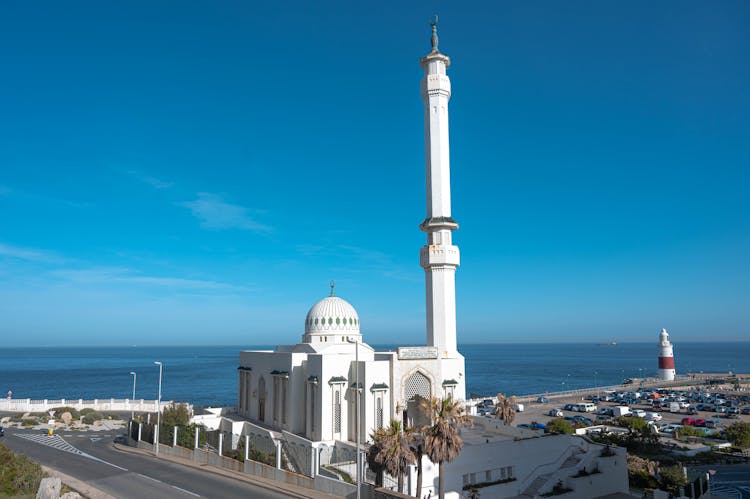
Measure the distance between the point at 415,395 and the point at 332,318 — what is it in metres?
9.50

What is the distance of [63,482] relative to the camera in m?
24.4

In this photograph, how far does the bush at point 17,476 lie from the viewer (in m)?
22.2

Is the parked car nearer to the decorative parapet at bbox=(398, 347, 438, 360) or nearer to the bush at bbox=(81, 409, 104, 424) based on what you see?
the decorative parapet at bbox=(398, 347, 438, 360)

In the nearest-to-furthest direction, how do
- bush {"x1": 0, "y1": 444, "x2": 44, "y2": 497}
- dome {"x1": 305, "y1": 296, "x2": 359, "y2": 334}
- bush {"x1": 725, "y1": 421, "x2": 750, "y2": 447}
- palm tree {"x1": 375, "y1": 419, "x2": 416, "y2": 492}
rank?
bush {"x1": 0, "y1": 444, "x2": 44, "y2": 497} < palm tree {"x1": 375, "y1": 419, "x2": 416, "y2": 492} < dome {"x1": 305, "y1": 296, "x2": 359, "y2": 334} < bush {"x1": 725, "y1": 421, "x2": 750, "y2": 447}

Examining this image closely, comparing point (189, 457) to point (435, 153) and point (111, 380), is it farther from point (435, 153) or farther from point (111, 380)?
point (111, 380)

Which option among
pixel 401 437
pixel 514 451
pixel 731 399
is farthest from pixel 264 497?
pixel 731 399

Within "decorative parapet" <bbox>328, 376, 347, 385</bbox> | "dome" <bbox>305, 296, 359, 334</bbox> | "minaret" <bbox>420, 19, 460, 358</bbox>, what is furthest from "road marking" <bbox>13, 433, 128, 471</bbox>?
"minaret" <bbox>420, 19, 460, 358</bbox>

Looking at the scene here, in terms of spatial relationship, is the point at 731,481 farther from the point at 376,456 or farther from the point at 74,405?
the point at 74,405

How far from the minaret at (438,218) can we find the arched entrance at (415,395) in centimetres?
261

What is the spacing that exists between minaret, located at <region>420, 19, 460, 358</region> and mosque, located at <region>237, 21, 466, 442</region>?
76mm

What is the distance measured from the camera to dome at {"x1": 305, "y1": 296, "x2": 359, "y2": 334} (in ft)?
140

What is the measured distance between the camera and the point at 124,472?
29.6 metres

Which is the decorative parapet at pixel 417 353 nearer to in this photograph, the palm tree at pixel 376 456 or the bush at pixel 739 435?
the palm tree at pixel 376 456

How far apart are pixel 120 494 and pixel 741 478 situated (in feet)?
124
